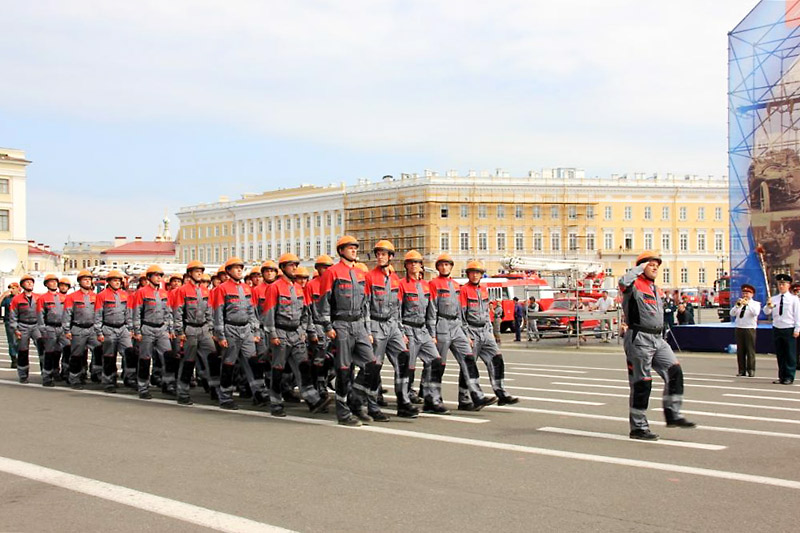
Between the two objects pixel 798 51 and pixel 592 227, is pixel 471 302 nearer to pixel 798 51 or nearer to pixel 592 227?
pixel 798 51

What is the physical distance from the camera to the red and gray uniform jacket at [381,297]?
1163 centimetres

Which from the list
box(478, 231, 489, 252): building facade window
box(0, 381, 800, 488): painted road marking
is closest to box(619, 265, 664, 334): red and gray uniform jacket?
box(0, 381, 800, 488): painted road marking

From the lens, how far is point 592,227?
311ft

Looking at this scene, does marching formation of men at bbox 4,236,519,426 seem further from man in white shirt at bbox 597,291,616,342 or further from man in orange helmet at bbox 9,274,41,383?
man in white shirt at bbox 597,291,616,342

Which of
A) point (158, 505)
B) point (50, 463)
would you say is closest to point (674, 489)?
point (158, 505)

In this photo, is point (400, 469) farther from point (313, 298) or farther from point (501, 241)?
point (501, 241)

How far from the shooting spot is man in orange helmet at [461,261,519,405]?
12719mm

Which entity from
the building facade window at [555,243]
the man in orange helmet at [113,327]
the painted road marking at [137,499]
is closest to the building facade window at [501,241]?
the building facade window at [555,243]

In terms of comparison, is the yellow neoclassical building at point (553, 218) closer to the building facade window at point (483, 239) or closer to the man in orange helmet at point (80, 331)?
the building facade window at point (483, 239)

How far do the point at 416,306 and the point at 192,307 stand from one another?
3746 mm

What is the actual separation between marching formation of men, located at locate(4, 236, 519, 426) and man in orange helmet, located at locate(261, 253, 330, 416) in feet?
0.05

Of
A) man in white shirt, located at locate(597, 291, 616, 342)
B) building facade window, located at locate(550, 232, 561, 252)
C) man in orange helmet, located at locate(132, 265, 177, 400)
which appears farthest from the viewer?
building facade window, located at locate(550, 232, 561, 252)

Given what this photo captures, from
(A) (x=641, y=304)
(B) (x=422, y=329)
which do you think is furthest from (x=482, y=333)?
(A) (x=641, y=304)

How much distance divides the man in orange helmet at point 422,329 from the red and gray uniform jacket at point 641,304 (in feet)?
9.96
